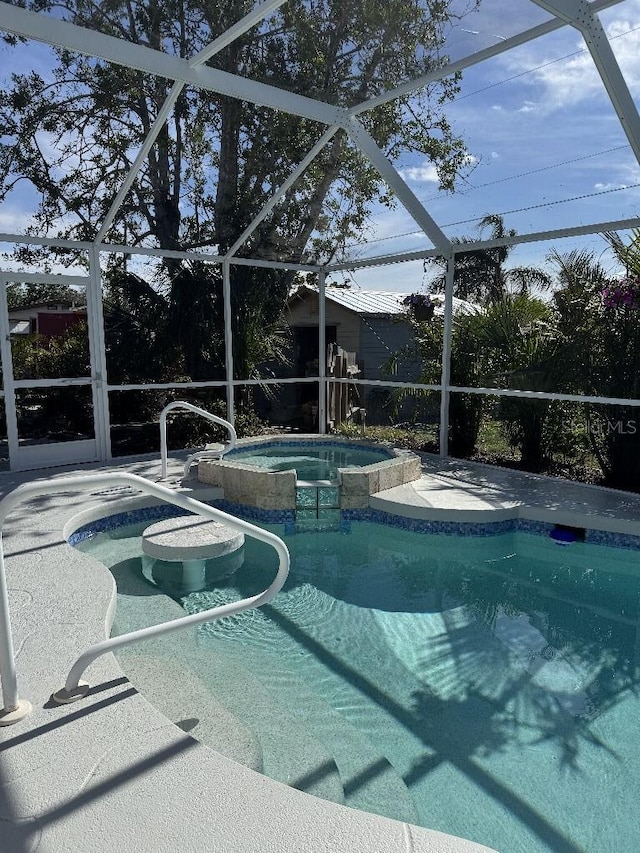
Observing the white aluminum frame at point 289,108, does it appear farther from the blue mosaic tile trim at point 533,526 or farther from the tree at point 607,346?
the blue mosaic tile trim at point 533,526

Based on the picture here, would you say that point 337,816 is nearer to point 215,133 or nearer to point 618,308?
point 618,308

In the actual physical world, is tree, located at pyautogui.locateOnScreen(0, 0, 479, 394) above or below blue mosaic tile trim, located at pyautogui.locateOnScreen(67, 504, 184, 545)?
above

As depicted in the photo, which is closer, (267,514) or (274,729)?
→ (274,729)

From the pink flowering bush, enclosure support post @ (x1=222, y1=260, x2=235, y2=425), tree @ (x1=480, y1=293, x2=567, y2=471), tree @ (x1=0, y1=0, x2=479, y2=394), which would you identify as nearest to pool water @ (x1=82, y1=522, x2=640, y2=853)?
tree @ (x1=480, y1=293, x2=567, y2=471)

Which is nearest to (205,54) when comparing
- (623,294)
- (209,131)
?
(623,294)

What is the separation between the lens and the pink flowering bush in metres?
5.96

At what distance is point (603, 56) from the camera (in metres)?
4.31

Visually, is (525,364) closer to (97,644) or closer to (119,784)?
(97,644)

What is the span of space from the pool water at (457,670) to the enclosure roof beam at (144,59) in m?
4.06

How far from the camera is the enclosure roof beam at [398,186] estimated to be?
20.2ft

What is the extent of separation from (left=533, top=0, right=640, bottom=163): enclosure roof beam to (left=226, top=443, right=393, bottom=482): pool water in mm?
4237

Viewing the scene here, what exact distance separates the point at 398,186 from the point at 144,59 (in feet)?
10.3

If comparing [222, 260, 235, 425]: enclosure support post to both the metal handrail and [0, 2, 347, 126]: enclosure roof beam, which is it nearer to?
[0, 2, 347, 126]: enclosure roof beam

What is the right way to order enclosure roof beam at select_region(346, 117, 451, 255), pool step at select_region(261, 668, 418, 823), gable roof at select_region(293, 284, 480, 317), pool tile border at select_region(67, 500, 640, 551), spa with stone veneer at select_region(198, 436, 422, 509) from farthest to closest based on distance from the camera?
gable roof at select_region(293, 284, 480, 317) → enclosure roof beam at select_region(346, 117, 451, 255) → spa with stone veneer at select_region(198, 436, 422, 509) → pool tile border at select_region(67, 500, 640, 551) → pool step at select_region(261, 668, 418, 823)
